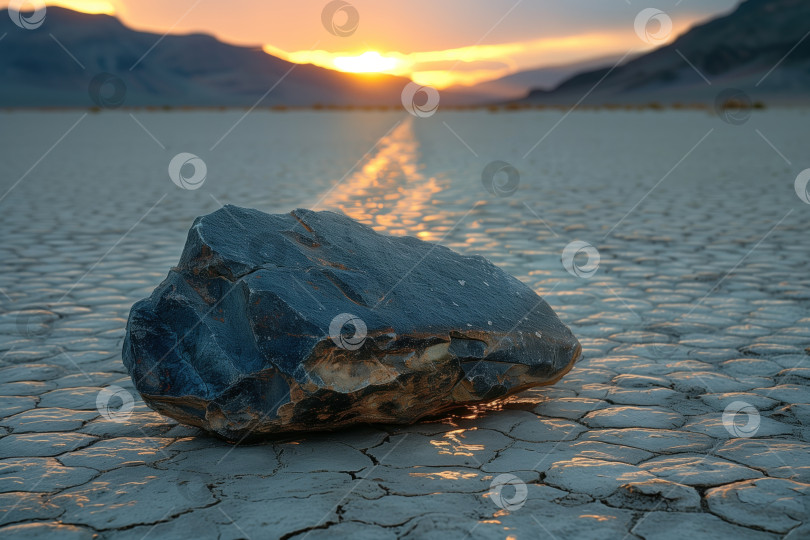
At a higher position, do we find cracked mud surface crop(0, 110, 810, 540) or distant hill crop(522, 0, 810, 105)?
distant hill crop(522, 0, 810, 105)

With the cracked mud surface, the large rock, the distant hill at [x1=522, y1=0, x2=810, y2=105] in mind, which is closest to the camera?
the cracked mud surface

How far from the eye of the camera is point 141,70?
129 metres

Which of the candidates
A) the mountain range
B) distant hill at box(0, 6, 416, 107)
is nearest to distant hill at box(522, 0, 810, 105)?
the mountain range

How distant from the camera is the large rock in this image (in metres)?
2.64

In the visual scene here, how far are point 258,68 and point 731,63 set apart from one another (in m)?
84.9

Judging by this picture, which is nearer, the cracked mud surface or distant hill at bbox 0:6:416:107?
the cracked mud surface

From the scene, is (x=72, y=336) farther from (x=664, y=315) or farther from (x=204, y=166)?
(x=204, y=166)

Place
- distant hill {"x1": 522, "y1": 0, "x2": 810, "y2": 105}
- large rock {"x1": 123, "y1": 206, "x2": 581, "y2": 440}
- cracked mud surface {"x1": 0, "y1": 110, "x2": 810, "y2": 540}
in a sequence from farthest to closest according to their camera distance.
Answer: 1. distant hill {"x1": 522, "y1": 0, "x2": 810, "y2": 105}
2. large rock {"x1": 123, "y1": 206, "x2": 581, "y2": 440}
3. cracked mud surface {"x1": 0, "y1": 110, "x2": 810, "y2": 540}

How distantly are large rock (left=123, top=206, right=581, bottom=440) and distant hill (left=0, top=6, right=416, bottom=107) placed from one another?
362ft

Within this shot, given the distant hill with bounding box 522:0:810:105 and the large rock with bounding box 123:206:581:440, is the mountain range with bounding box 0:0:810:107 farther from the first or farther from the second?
the large rock with bounding box 123:206:581:440

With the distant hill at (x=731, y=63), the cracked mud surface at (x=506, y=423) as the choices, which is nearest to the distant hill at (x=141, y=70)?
the distant hill at (x=731, y=63)

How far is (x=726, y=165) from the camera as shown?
14.4m

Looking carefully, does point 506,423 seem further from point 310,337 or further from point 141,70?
point 141,70

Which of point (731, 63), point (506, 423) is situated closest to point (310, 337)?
point (506, 423)
